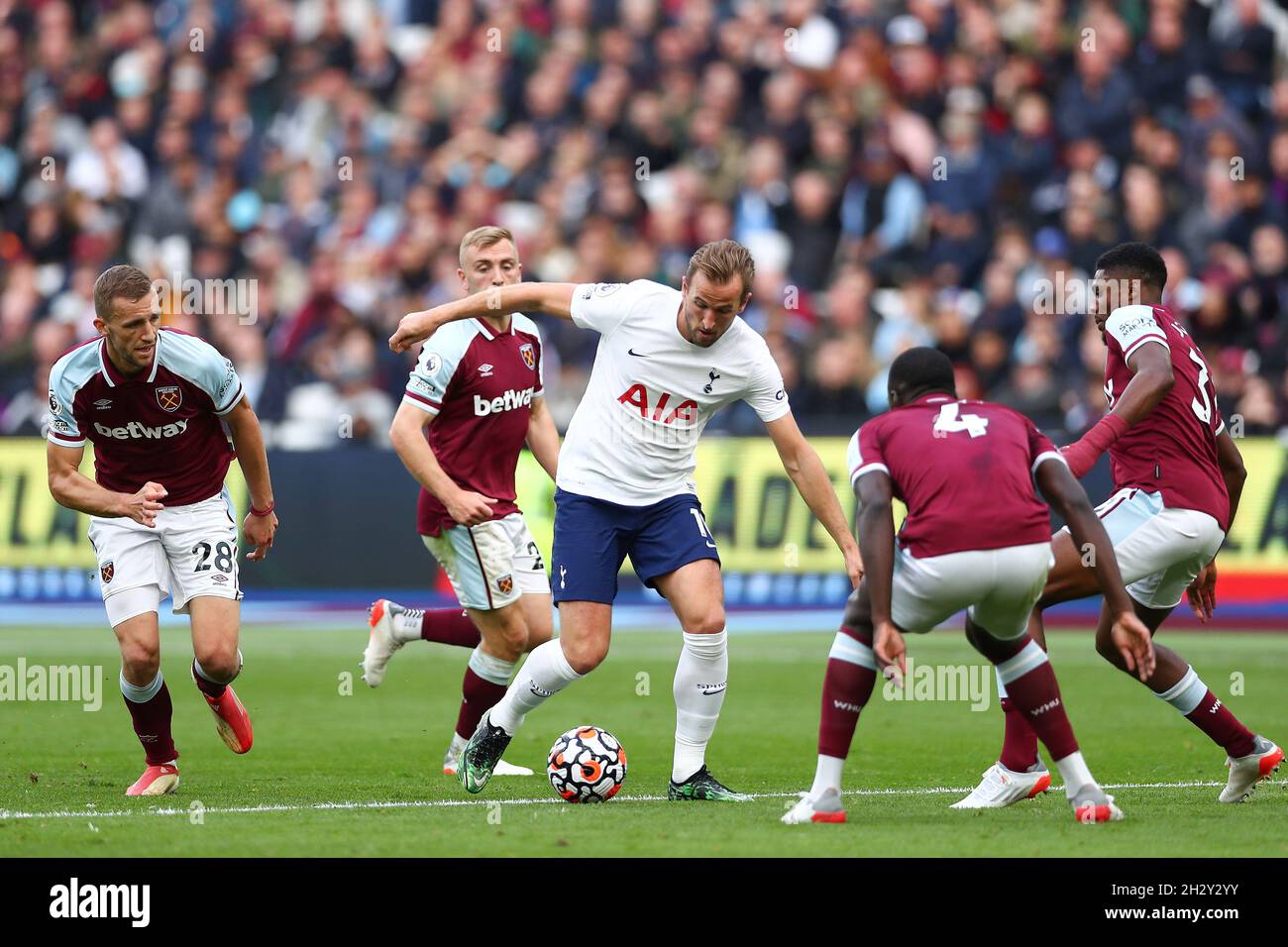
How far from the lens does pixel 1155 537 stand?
8.09 metres

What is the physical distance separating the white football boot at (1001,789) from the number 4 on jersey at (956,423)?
5.79ft

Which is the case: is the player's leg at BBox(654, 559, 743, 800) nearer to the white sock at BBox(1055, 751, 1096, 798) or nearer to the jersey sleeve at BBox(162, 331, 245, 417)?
the white sock at BBox(1055, 751, 1096, 798)

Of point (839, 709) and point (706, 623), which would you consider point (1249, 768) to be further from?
A: point (706, 623)

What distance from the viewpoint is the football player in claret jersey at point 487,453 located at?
9.21 m

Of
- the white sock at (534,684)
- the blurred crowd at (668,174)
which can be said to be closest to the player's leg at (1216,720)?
the white sock at (534,684)

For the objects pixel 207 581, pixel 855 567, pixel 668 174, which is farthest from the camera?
pixel 668 174

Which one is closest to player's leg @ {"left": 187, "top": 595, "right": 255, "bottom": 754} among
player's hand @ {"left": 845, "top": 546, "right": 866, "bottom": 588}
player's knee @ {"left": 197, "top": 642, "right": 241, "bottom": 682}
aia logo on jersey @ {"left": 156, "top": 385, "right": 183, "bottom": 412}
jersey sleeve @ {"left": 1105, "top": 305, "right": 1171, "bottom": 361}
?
player's knee @ {"left": 197, "top": 642, "right": 241, "bottom": 682}

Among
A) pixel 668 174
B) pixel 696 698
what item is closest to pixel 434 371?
pixel 696 698

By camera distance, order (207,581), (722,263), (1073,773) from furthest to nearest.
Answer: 1. (207,581)
2. (722,263)
3. (1073,773)

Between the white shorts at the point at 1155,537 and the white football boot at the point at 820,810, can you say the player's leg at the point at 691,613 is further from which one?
the white shorts at the point at 1155,537

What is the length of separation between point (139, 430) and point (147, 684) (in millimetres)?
1176

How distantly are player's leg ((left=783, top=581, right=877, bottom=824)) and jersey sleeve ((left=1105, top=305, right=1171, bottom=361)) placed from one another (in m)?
1.94

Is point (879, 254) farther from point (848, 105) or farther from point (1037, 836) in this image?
point (1037, 836)

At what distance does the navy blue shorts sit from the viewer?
8.06 meters
